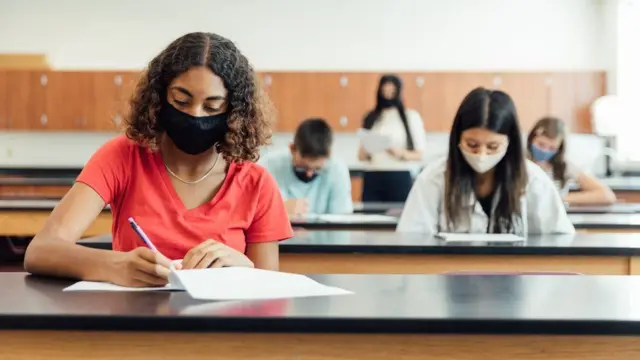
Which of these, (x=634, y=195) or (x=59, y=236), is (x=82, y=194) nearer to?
(x=59, y=236)

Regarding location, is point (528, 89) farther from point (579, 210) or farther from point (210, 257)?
point (210, 257)

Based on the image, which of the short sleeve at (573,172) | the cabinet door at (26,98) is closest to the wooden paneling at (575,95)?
the short sleeve at (573,172)

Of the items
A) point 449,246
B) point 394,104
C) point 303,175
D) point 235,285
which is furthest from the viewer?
point 394,104

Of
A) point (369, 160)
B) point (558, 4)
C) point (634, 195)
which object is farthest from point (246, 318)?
point (558, 4)

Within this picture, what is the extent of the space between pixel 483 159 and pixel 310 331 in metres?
1.81

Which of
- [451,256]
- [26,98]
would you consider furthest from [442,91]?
[451,256]

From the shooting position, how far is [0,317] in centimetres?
124

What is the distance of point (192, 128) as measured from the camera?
1.86 m

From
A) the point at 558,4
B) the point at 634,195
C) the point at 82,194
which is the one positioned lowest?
the point at 634,195

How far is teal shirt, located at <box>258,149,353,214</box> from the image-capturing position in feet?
14.1

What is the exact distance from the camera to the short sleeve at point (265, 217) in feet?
6.45

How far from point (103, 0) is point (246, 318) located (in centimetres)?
855

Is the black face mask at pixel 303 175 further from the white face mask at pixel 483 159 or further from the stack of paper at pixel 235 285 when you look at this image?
the stack of paper at pixel 235 285

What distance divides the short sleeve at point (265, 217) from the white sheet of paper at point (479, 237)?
858 mm
